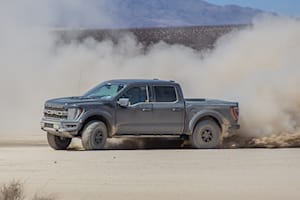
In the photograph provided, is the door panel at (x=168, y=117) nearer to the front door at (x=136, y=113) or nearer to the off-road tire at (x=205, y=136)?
the front door at (x=136, y=113)

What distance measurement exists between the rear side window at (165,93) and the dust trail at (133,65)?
3.52 m

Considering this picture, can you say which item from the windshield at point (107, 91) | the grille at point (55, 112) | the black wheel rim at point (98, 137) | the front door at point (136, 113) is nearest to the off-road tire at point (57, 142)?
the grille at point (55, 112)

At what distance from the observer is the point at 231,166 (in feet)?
56.8

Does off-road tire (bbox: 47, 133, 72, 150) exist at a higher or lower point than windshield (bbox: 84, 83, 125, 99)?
lower

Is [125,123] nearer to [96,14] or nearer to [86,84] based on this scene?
[86,84]

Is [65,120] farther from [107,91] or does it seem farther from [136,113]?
[136,113]

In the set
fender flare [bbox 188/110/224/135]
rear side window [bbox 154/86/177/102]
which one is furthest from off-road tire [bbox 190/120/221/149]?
rear side window [bbox 154/86/177/102]

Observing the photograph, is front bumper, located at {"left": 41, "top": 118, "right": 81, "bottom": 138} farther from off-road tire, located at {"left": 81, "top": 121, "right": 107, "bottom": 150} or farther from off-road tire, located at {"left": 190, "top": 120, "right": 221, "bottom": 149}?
off-road tire, located at {"left": 190, "top": 120, "right": 221, "bottom": 149}

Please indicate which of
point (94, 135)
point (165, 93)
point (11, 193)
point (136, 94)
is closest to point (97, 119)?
point (94, 135)

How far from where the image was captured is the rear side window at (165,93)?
21777 millimetres

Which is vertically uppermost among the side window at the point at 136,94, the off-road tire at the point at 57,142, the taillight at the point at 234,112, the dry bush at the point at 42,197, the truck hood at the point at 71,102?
the side window at the point at 136,94

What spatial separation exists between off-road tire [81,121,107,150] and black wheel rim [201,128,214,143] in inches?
114

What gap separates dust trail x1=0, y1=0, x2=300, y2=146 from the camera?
26.1 m

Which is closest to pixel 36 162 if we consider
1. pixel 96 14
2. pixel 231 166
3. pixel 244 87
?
pixel 231 166
